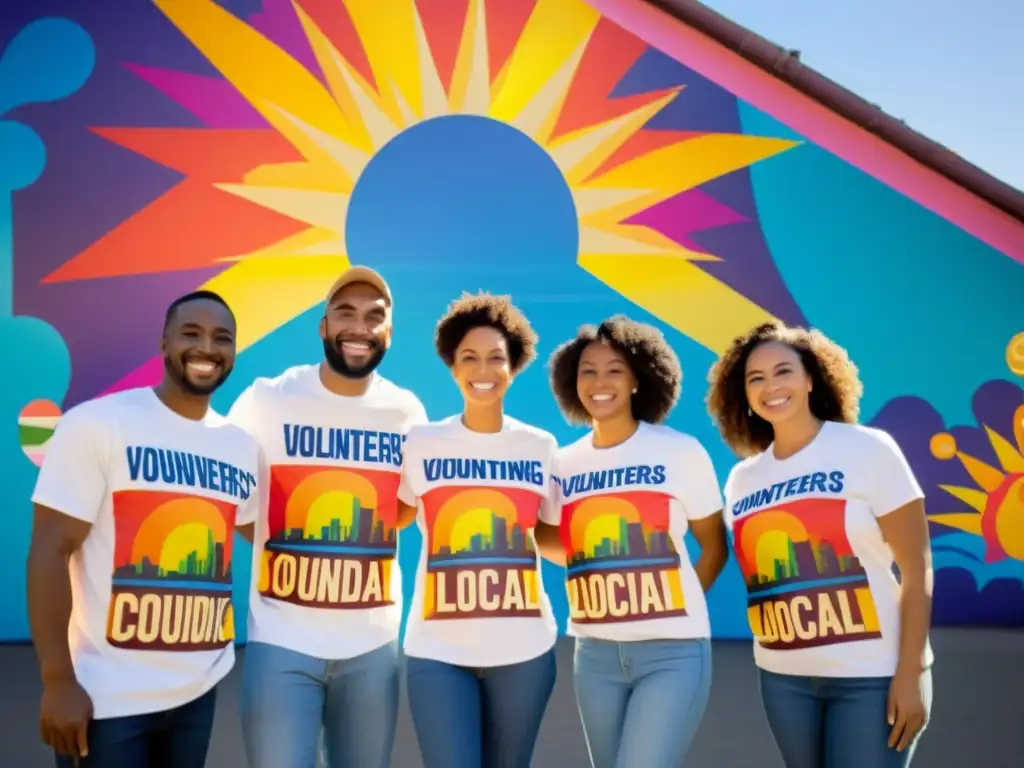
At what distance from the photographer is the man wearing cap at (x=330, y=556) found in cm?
240

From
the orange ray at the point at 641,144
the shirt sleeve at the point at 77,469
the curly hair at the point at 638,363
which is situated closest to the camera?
the shirt sleeve at the point at 77,469

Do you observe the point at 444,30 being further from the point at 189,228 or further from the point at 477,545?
the point at 477,545

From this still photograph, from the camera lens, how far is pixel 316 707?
2.44 metres

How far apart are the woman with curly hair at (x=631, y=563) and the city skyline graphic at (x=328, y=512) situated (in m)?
0.57

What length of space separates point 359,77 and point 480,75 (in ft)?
3.12

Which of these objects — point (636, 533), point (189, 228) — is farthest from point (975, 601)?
point (189, 228)

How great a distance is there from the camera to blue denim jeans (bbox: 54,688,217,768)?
2.07m

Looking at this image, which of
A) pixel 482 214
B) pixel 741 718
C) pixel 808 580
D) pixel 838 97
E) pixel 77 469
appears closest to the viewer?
pixel 77 469

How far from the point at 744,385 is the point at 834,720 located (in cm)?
110

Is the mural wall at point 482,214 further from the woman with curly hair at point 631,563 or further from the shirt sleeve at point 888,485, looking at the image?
the shirt sleeve at point 888,485

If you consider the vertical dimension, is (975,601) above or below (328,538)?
below

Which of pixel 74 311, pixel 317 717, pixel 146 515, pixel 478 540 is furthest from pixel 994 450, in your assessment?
pixel 74 311

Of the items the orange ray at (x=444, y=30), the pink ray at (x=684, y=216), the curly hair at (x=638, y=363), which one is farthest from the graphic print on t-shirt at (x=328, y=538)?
the orange ray at (x=444, y=30)

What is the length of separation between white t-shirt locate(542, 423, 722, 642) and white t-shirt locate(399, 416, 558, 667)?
0.12 meters
